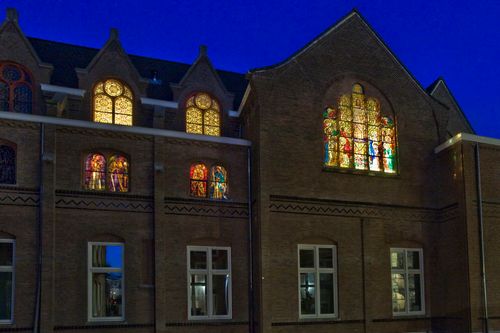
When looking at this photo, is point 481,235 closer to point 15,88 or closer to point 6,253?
point 6,253

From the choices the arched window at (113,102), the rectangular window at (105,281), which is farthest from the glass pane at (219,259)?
the arched window at (113,102)

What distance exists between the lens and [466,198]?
2572cm

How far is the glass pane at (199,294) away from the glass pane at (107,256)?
9.31 ft

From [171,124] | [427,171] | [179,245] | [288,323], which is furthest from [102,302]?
[427,171]

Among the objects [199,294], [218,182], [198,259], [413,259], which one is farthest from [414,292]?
[218,182]

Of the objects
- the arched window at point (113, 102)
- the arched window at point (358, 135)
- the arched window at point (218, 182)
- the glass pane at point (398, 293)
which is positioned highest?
the arched window at point (113, 102)

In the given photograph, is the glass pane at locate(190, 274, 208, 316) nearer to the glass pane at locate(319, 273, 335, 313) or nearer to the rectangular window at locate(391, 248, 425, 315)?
the glass pane at locate(319, 273, 335, 313)

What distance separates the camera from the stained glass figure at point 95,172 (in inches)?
902

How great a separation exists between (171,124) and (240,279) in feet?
24.6

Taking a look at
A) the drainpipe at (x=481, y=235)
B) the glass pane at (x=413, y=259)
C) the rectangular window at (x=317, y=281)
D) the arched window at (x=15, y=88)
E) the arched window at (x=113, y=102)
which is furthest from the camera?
the glass pane at (x=413, y=259)

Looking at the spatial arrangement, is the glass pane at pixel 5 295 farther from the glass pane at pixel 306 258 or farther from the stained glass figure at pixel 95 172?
the glass pane at pixel 306 258

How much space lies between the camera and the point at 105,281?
73.6 ft

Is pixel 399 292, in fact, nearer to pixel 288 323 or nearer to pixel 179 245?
pixel 288 323

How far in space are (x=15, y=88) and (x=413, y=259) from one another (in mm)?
17405
